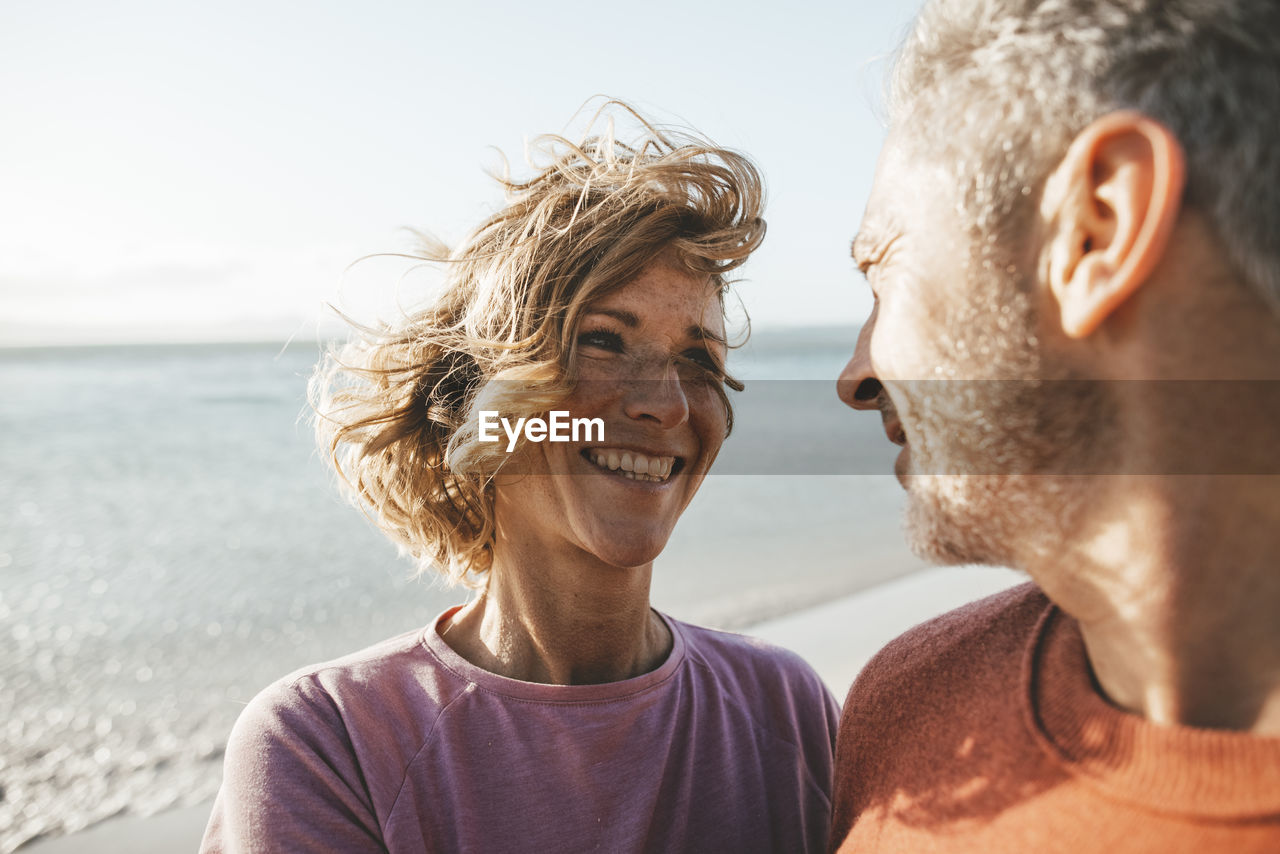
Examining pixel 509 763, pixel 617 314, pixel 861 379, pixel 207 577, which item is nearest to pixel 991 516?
pixel 861 379

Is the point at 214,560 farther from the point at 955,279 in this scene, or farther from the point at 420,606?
the point at 955,279

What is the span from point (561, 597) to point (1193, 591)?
1523 millimetres

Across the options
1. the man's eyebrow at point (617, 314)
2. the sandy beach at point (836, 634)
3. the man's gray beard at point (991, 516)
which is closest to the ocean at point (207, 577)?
the sandy beach at point (836, 634)

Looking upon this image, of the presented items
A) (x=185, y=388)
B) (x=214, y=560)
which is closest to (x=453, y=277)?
(x=214, y=560)

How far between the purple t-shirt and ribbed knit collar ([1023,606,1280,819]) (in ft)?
3.23

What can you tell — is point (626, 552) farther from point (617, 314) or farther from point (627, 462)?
point (617, 314)

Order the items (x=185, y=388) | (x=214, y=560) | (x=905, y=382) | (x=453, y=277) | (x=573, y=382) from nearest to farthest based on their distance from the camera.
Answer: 1. (x=905, y=382)
2. (x=573, y=382)
3. (x=453, y=277)
4. (x=214, y=560)
5. (x=185, y=388)

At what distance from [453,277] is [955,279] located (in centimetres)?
162

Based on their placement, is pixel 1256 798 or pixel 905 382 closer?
pixel 1256 798

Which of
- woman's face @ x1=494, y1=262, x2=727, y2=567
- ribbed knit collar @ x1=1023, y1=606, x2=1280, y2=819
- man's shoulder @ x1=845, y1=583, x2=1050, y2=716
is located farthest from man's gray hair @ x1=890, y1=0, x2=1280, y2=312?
woman's face @ x1=494, y1=262, x2=727, y2=567

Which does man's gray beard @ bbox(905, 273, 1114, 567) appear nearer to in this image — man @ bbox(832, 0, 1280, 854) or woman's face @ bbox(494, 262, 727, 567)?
man @ bbox(832, 0, 1280, 854)

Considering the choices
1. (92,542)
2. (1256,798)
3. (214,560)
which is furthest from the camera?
(92,542)

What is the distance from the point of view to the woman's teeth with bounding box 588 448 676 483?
2.31m

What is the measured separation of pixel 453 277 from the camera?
8.43 ft
